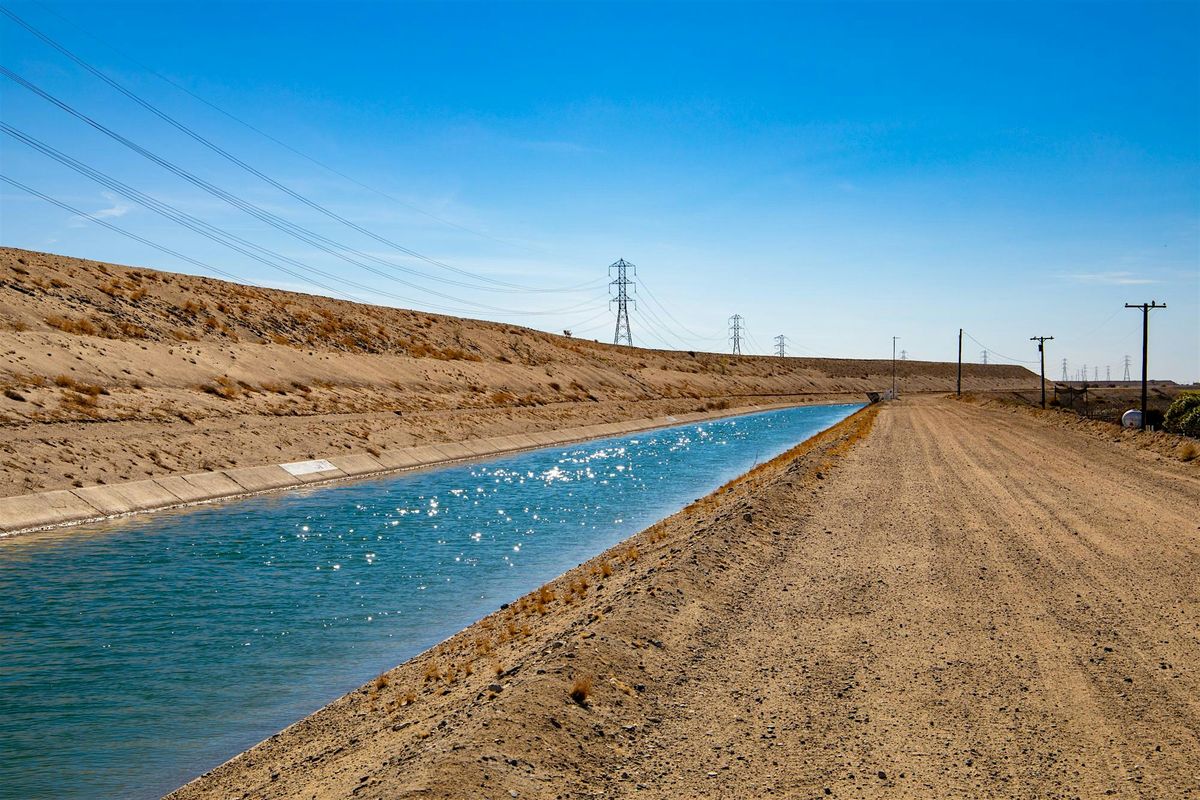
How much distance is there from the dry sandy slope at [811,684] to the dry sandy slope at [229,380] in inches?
905

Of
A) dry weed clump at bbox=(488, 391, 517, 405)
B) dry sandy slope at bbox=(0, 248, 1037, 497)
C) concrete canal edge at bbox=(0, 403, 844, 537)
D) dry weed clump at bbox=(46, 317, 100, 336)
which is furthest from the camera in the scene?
dry weed clump at bbox=(488, 391, 517, 405)

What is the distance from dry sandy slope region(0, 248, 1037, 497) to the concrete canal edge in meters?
0.69

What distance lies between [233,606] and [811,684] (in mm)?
12956

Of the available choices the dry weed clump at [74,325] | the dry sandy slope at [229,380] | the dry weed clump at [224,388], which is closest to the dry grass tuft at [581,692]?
the dry sandy slope at [229,380]

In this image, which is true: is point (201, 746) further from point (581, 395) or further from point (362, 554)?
point (581, 395)

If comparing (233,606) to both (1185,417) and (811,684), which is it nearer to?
(811,684)

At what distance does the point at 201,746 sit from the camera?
36.0ft

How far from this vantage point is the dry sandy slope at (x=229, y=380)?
33500 mm

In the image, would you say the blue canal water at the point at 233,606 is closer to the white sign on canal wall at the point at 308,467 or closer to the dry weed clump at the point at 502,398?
the white sign on canal wall at the point at 308,467

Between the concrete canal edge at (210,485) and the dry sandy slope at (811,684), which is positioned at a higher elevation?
the dry sandy slope at (811,684)

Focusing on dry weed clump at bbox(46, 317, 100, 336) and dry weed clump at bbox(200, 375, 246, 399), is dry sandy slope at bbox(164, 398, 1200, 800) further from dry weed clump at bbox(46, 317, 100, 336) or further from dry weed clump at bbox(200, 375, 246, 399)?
dry weed clump at bbox(46, 317, 100, 336)

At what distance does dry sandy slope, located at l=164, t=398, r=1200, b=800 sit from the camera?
25.8ft

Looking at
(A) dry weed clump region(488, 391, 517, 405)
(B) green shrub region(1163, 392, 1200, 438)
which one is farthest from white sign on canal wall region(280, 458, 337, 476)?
(B) green shrub region(1163, 392, 1200, 438)

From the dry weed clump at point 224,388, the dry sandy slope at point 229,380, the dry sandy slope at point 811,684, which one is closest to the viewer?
the dry sandy slope at point 811,684
